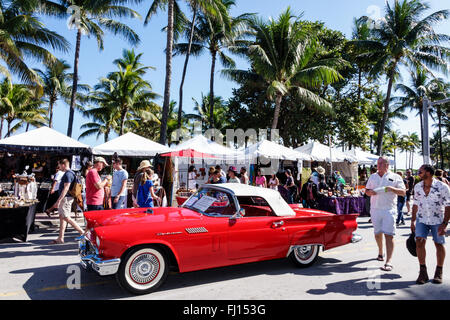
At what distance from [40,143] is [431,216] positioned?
11438 mm

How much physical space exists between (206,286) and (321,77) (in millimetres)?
19487

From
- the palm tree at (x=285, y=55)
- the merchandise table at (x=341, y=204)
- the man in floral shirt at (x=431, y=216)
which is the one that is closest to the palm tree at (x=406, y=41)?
the palm tree at (x=285, y=55)

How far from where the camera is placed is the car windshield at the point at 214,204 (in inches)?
179

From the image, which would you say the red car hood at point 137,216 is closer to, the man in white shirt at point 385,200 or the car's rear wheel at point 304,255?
the car's rear wheel at point 304,255

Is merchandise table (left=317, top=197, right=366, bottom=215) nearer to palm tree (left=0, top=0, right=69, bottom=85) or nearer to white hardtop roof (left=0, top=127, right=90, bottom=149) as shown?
white hardtop roof (left=0, top=127, right=90, bottom=149)

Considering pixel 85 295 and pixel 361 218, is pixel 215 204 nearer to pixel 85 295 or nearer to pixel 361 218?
pixel 85 295

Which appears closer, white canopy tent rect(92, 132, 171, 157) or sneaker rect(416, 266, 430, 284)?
sneaker rect(416, 266, 430, 284)

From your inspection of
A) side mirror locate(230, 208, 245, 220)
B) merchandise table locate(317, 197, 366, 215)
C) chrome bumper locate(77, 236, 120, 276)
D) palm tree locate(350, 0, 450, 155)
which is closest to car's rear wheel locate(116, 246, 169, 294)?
chrome bumper locate(77, 236, 120, 276)

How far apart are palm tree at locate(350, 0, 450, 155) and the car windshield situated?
2213 centimetres

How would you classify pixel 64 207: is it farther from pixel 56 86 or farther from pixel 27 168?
pixel 56 86

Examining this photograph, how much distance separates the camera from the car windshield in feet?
15.0

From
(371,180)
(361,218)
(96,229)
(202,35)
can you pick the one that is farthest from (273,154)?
(202,35)

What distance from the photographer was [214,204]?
465cm

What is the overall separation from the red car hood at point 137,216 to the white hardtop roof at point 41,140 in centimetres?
701
